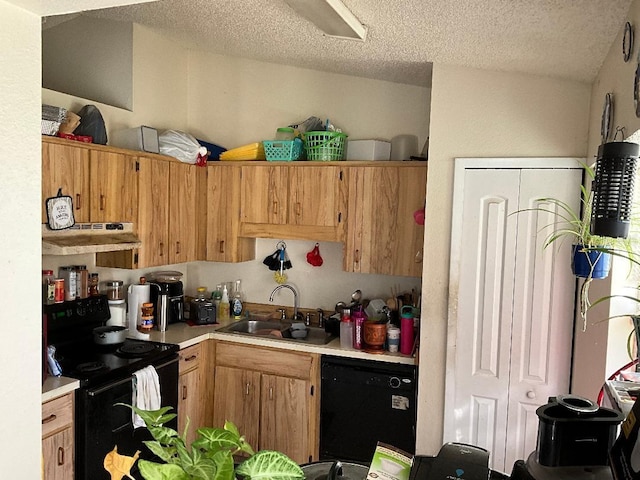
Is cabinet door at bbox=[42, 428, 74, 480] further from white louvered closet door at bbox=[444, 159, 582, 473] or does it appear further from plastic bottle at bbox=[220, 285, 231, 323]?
white louvered closet door at bbox=[444, 159, 582, 473]

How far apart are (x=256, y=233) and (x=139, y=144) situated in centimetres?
99

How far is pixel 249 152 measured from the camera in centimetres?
395

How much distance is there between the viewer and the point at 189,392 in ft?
11.9

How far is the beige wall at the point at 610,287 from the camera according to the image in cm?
185

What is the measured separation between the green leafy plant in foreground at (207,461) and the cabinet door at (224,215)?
10.0ft

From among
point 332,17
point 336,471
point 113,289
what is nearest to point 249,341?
point 113,289

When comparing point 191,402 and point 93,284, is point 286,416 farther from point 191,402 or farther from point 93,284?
point 93,284

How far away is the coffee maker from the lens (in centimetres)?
382

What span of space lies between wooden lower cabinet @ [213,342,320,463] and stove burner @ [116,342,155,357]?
23.5 inches

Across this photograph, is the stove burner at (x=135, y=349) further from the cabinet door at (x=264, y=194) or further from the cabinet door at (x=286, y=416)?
the cabinet door at (x=264, y=194)

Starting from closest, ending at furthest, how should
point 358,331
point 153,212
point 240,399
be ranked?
point 358,331 → point 153,212 → point 240,399

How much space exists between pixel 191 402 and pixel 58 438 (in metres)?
1.08
